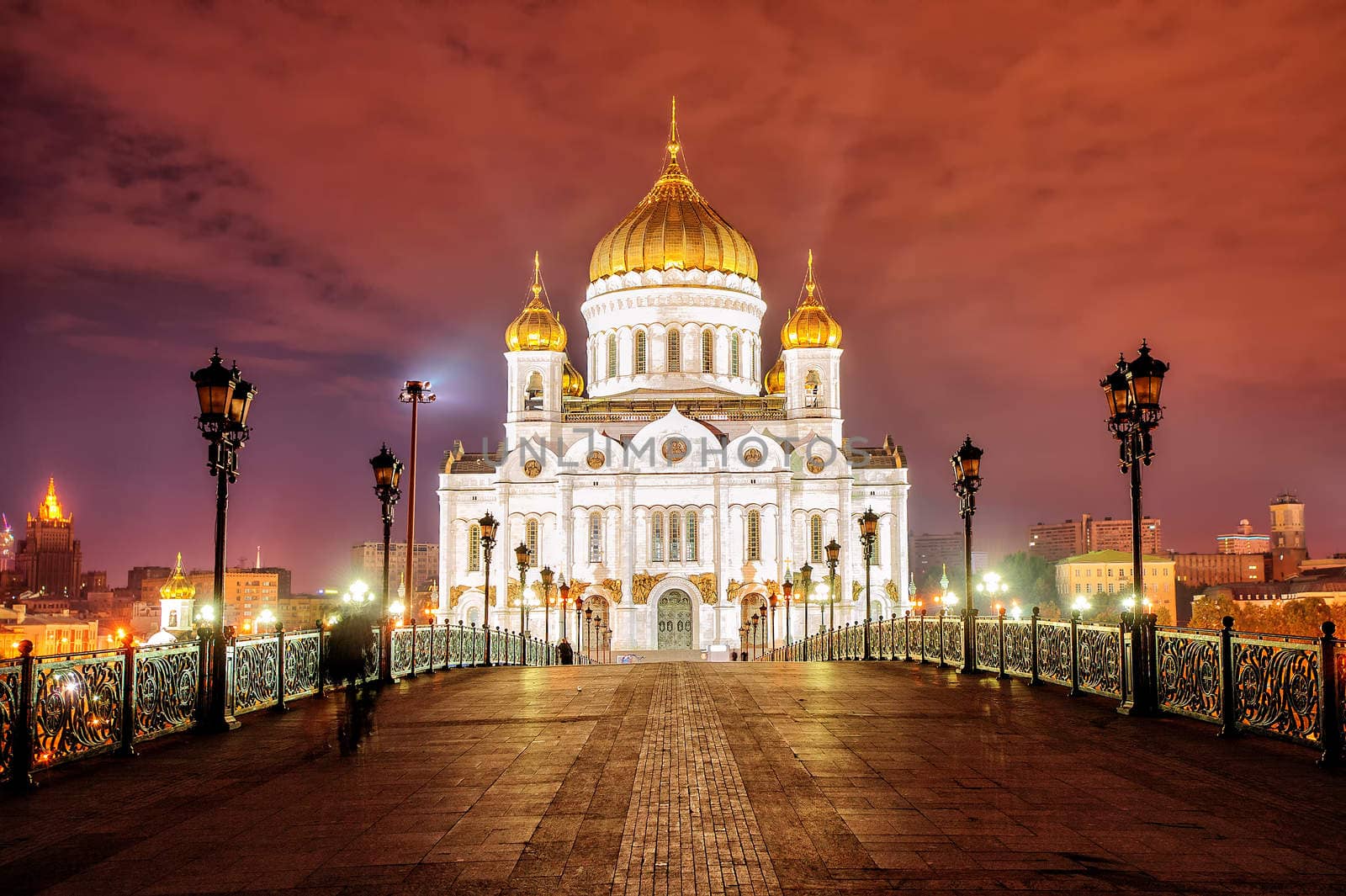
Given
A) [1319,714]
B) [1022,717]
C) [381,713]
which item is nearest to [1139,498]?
[1022,717]

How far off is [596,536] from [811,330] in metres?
16.7

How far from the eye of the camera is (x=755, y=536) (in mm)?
61406

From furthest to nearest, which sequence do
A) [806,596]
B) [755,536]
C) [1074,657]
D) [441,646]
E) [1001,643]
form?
[755,536] < [806,596] < [441,646] < [1001,643] < [1074,657]

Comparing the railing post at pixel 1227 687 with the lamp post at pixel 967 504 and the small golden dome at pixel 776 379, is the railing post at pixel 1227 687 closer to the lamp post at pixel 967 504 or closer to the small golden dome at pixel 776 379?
the lamp post at pixel 967 504

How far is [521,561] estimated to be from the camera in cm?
3925

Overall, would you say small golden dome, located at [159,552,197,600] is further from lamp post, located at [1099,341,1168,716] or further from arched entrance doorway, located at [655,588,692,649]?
lamp post, located at [1099,341,1168,716]

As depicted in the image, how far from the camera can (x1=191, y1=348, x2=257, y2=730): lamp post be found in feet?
42.4

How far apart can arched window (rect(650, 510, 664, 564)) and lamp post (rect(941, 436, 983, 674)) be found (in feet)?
127


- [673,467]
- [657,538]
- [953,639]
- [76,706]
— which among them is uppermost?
[673,467]

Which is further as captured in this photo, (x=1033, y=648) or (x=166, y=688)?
(x=1033, y=648)

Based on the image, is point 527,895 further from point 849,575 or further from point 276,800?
point 849,575

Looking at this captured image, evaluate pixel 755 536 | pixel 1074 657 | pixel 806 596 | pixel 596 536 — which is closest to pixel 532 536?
pixel 596 536

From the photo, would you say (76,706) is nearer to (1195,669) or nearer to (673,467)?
(1195,669)

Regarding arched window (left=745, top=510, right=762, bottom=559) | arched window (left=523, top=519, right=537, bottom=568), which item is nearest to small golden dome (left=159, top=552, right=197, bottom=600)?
arched window (left=523, top=519, right=537, bottom=568)
